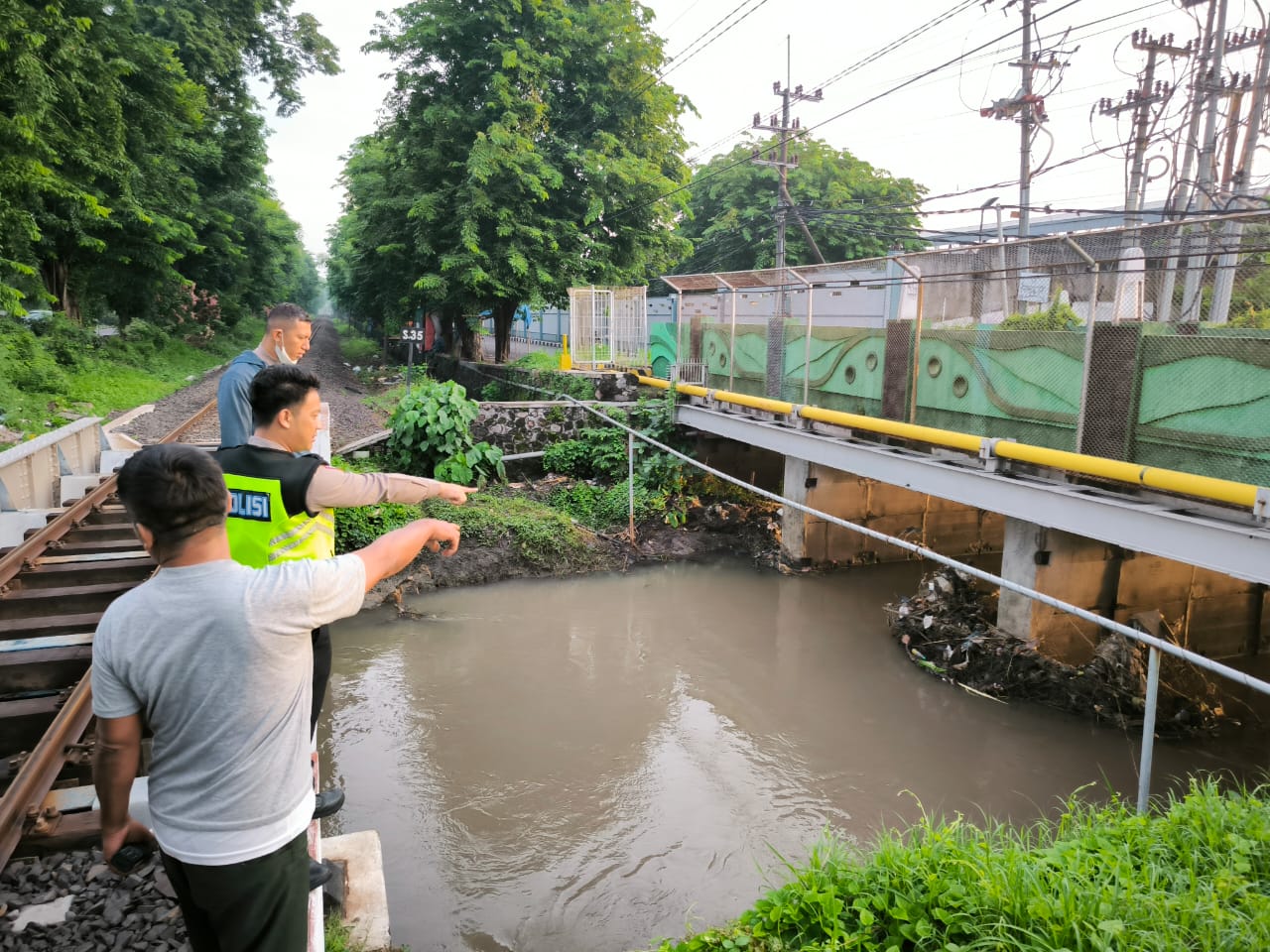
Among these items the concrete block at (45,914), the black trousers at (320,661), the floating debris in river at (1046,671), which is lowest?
the floating debris in river at (1046,671)

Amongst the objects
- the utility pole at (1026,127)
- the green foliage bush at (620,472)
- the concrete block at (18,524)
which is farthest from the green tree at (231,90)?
the utility pole at (1026,127)

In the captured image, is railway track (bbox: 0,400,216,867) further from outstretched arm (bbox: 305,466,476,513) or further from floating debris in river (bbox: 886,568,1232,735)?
floating debris in river (bbox: 886,568,1232,735)

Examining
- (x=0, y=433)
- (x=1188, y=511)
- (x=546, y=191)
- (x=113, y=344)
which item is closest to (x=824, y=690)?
(x=1188, y=511)

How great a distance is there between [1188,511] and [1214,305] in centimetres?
153

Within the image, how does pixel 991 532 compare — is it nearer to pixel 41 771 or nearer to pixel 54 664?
pixel 54 664

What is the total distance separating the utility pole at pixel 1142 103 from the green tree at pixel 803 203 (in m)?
14.6

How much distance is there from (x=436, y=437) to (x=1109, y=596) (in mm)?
8635

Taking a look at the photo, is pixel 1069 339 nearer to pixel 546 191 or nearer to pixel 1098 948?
pixel 1098 948

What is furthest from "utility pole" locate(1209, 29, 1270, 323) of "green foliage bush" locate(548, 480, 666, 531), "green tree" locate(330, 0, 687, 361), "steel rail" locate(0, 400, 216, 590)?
"steel rail" locate(0, 400, 216, 590)

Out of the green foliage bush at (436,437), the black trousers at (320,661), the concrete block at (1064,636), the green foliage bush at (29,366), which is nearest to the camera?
the black trousers at (320,661)

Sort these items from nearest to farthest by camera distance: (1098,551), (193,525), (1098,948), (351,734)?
(193,525), (1098,948), (351,734), (1098,551)

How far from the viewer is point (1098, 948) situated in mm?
2600

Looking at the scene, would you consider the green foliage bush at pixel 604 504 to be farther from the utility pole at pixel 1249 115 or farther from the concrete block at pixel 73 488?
the utility pole at pixel 1249 115

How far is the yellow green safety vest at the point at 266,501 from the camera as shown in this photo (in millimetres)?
2820
